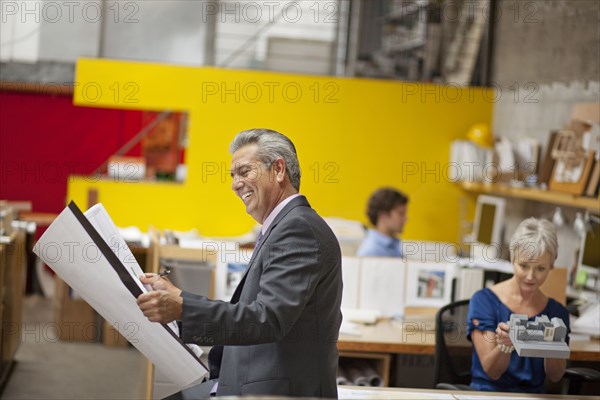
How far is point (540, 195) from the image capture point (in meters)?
6.00

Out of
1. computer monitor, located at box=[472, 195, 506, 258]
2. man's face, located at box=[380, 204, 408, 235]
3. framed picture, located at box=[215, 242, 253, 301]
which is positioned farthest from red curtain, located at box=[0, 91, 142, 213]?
framed picture, located at box=[215, 242, 253, 301]

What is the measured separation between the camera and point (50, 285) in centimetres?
996

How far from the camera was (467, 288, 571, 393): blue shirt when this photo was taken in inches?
141

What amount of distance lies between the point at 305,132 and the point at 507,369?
4243 millimetres

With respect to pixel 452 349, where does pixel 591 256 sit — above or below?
above

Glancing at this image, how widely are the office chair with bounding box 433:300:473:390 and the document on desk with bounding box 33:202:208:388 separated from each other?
4.32 feet

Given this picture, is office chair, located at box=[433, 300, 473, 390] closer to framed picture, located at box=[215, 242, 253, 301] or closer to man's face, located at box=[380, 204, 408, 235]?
framed picture, located at box=[215, 242, 253, 301]

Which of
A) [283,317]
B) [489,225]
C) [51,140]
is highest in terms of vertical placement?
[51,140]

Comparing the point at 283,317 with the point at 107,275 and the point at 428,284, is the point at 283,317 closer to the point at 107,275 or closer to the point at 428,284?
the point at 107,275

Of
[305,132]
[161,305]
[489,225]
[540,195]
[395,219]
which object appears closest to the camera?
[161,305]

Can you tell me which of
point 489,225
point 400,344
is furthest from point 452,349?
point 489,225

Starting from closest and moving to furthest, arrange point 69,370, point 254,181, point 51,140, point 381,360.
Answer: point 254,181 → point 381,360 → point 69,370 → point 51,140

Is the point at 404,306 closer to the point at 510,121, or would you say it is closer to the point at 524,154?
the point at 524,154

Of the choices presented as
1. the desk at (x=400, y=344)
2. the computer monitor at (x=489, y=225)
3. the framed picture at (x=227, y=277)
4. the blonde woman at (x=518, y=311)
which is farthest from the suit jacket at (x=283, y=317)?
the computer monitor at (x=489, y=225)
